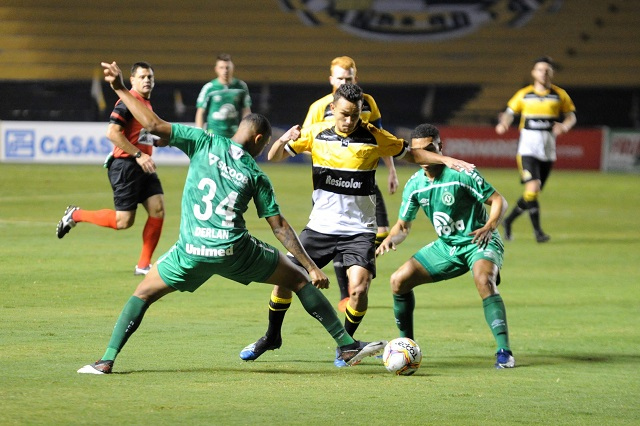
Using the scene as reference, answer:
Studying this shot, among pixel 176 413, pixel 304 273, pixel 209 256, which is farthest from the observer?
pixel 304 273

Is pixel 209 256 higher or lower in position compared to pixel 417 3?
higher

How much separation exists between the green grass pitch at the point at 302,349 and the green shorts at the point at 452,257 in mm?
593

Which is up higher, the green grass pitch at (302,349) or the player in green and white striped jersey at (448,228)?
the player in green and white striped jersey at (448,228)

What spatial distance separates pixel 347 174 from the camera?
7426 millimetres

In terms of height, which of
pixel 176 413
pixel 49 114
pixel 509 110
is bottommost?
pixel 49 114

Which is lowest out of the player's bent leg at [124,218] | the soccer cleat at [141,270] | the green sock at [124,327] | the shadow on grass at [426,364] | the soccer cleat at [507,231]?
the soccer cleat at [507,231]

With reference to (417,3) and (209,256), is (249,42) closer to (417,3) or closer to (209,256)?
(417,3)

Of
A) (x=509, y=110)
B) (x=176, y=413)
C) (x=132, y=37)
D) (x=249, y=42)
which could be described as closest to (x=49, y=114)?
(x=132, y=37)

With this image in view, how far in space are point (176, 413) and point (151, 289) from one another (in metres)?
1.14

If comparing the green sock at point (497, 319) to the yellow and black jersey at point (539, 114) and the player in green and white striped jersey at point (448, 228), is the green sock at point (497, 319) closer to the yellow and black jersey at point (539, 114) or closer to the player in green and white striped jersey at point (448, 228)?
the player in green and white striped jersey at point (448, 228)

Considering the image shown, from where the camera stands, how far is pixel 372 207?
7551 millimetres

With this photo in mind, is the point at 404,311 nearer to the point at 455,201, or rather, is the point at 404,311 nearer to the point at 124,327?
the point at 455,201

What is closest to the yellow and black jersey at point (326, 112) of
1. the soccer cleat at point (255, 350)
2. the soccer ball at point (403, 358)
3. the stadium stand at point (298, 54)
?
the soccer cleat at point (255, 350)

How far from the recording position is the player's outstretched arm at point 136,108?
6191 millimetres
